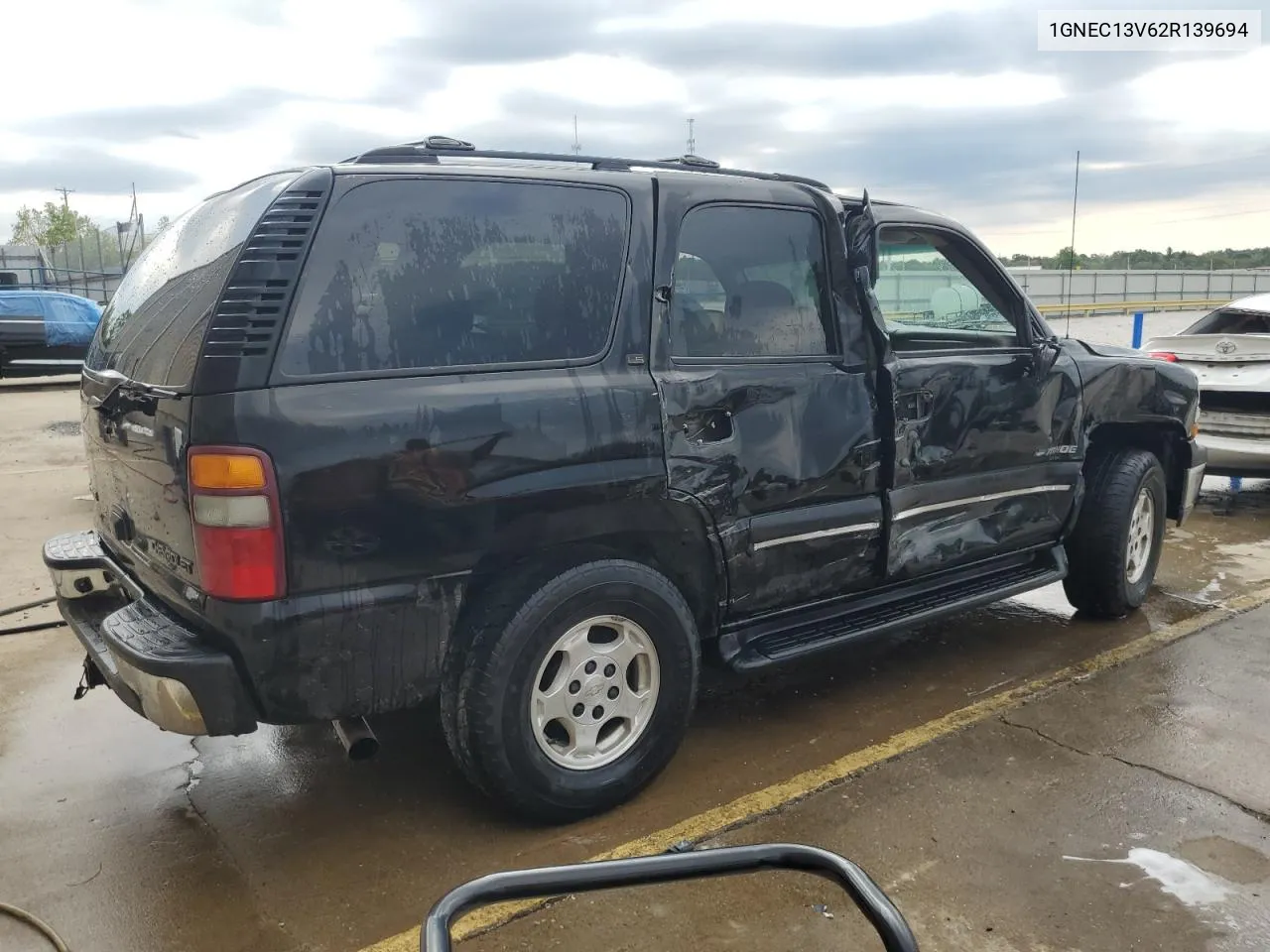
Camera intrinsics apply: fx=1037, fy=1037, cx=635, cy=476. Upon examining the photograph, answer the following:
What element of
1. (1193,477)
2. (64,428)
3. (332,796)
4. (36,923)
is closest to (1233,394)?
(1193,477)

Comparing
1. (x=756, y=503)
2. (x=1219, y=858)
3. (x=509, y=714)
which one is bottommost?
(x=1219, y=858)

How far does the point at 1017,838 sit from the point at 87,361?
11.3 feet

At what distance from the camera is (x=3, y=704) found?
13.5 ft

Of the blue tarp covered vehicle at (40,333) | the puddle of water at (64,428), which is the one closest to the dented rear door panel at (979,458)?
the puddle of water at (64,428)

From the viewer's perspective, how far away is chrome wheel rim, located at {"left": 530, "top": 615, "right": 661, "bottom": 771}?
309 cm

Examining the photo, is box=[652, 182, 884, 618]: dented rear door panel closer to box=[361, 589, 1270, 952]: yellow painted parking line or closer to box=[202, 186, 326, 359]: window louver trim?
box=[361, 589, 1270, 952]: yellow painted parking line

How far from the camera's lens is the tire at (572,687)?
9.62 feet

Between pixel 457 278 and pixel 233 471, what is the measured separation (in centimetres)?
82

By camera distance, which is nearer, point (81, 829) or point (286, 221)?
point (286, 221)

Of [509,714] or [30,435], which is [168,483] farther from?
[30,435]

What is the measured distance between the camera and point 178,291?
10.00 feet

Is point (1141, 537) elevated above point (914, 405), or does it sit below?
below

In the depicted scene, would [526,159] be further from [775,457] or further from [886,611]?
[886,611]

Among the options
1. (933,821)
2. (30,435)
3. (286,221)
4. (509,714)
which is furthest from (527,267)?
(30,435)
